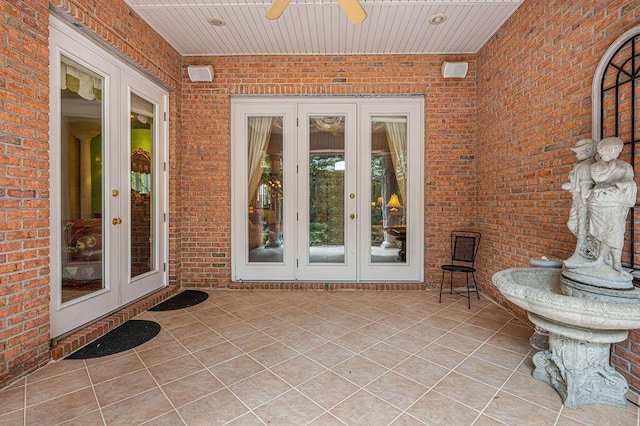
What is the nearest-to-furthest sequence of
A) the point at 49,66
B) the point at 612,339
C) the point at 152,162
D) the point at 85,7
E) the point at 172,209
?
the point at 612,339, the point at 49,66, the point at 85,7, the point at 152,162, the point at 172,209

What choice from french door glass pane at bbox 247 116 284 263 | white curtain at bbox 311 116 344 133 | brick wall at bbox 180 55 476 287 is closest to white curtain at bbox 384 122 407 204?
brick wall at bbox 180 55 476 287

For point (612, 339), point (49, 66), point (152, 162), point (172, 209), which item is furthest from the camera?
point (172, 209)

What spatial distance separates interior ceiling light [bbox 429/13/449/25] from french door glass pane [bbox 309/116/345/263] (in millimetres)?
1489

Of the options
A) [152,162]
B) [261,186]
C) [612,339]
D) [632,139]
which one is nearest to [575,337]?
[612,339]

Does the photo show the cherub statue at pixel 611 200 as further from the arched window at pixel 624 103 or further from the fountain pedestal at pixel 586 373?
the fountain pedestal at pixel 586 373

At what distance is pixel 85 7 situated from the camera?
2.66 metres

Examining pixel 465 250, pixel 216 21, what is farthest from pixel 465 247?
pixel 216 21

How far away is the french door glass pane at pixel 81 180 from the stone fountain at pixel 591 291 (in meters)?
3.35

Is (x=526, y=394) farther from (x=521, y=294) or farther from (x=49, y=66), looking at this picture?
(x=49, y=66)

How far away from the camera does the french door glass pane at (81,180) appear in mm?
2598

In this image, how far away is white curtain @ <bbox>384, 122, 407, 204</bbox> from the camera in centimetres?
430

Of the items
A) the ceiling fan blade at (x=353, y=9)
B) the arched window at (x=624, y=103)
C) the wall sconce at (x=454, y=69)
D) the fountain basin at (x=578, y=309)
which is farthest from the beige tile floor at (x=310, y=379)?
the wall sconce at (x=454, y=69)

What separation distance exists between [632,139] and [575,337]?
1334 mm

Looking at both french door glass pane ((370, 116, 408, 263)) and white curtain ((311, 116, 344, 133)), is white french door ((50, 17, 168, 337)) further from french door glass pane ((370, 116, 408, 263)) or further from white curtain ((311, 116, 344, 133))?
french door glass pane ((370, 116, 408, 263))
